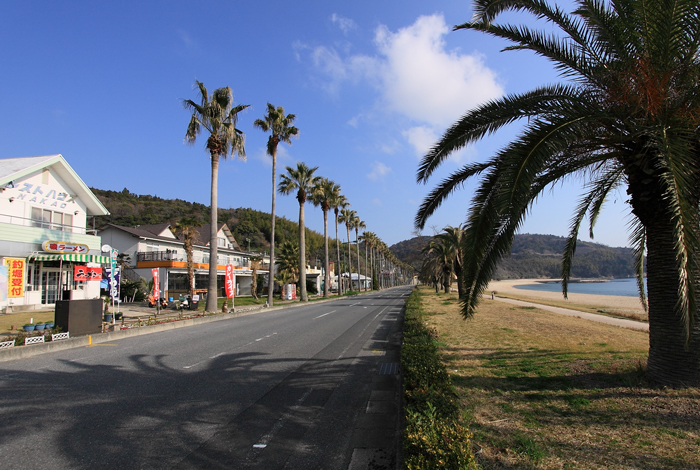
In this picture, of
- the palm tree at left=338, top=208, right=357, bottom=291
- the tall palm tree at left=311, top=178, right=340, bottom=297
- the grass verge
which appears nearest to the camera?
the grass verge

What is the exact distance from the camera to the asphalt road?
429cm

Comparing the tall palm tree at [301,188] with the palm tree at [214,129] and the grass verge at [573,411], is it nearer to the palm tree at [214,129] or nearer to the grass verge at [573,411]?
the palm tree at [214,129]

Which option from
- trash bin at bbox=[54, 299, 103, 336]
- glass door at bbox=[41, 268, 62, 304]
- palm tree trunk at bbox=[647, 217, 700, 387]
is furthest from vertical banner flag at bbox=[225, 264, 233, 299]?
palm tree trunk at bbox=[647, 217, 700, 387]

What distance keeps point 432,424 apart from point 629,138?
15.9 ft

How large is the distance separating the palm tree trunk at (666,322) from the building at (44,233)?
875 inches

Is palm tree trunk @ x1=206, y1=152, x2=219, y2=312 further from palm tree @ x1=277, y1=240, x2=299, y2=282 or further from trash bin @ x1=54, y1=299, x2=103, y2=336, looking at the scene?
palm tree @ x1=277, y1=240, x2=299, y2=282

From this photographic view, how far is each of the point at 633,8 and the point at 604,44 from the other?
72cm

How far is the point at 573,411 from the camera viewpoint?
520 cm

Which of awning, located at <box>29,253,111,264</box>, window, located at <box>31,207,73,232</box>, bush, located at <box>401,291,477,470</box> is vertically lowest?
bush, located at <box>401,291,477,470</box>

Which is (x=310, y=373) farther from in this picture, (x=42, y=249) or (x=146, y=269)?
(x=146, y=269)

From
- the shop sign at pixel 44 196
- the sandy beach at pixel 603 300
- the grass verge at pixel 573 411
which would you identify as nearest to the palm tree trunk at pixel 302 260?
the sandy beach at pixel 603 300

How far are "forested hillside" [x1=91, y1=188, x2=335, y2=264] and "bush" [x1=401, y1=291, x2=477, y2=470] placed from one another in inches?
2337

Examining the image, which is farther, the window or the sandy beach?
the sandy beach

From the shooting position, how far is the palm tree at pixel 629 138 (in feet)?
16.3
